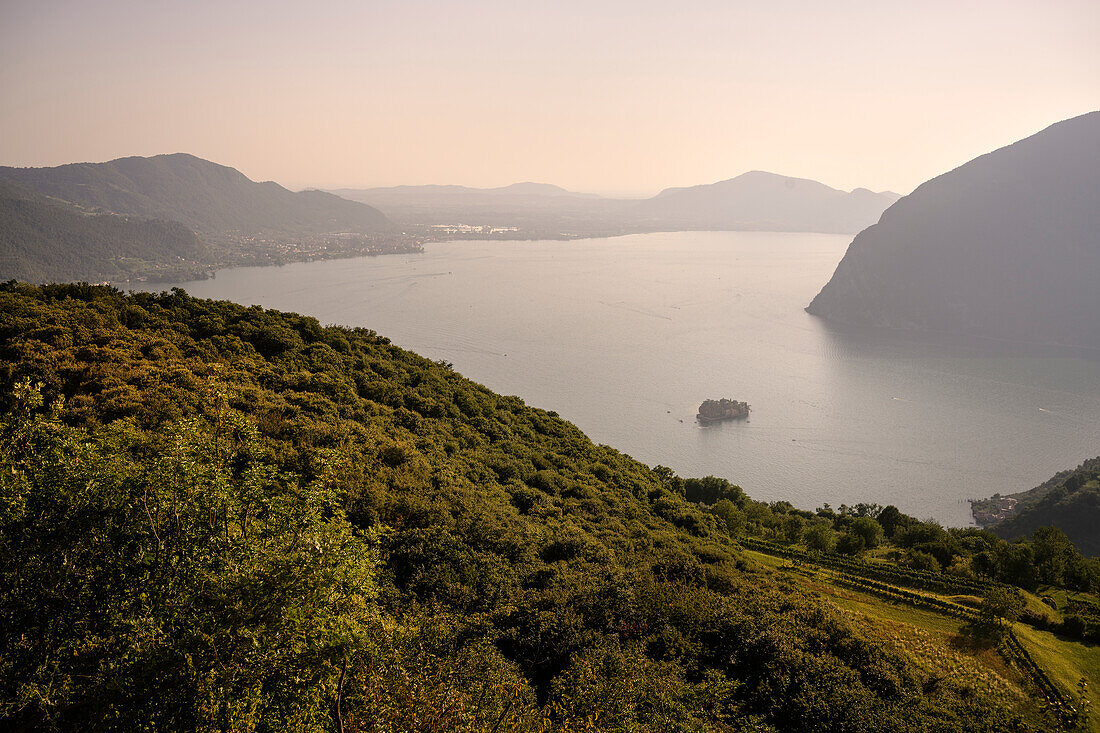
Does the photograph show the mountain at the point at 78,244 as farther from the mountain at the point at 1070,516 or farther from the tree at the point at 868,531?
the mountain at the point at 1070,516

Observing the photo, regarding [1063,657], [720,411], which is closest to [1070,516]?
[720,411]

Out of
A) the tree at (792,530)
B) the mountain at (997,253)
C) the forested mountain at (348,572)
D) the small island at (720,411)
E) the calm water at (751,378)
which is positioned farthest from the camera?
the mountain at (997,253)

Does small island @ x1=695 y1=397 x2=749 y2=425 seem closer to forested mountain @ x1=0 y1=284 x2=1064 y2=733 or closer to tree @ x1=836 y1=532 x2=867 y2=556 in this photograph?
tree @ x1=836 y1=532 x2=867 y2=556

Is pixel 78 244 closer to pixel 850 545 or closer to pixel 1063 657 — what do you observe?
pixel 850 545

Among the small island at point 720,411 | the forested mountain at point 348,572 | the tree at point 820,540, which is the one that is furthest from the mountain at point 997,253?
the forested mountain at point 348,572

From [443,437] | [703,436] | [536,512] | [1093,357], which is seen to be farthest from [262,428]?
[1093,357]

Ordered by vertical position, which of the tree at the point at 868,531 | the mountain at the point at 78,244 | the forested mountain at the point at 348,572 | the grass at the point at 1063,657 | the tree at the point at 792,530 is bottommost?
the tree at the point at 792,530
